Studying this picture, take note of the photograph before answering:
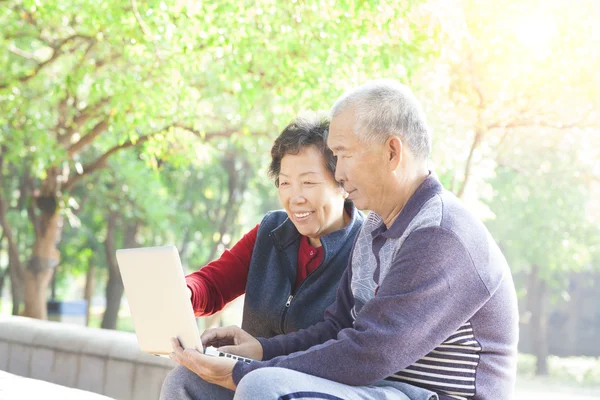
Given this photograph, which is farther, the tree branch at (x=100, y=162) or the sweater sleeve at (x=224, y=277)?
the tree branch at (x=100, y=162)

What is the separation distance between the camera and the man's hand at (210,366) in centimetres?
240

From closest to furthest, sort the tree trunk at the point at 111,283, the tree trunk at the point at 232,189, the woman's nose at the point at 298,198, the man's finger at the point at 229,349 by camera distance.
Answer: the man's finger at the point at 229,349 < the woman's nose at the point at 298,198 < the tree trunk at the point at 111,283 < the tree trunk at the point at 232,189

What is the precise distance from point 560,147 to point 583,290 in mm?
9305

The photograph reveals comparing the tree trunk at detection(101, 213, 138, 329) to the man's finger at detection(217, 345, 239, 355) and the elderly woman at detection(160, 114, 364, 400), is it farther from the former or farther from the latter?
the man's finger at detection(217, 345, 239, 355)

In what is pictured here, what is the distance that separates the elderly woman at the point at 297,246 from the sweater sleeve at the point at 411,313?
2.95 feet

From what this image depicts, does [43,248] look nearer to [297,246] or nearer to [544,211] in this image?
[297,246]

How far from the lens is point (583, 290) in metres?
26.9

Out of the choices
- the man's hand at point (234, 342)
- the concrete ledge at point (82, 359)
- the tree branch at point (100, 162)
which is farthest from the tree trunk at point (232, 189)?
the man's hand at point (234, 342)

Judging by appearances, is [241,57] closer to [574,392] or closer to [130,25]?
[130,25]

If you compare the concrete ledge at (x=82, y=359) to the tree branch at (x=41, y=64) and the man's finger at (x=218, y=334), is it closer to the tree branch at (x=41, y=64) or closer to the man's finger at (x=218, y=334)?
the man's finger at (x=218, y=334)

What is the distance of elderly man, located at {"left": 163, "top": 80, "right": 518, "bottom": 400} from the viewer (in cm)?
215

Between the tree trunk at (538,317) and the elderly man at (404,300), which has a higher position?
the elderly man at (404,300)

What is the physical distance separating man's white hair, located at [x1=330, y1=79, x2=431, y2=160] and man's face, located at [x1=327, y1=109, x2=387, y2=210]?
0.07 ft

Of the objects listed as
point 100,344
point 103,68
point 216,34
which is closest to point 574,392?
point 103,68
